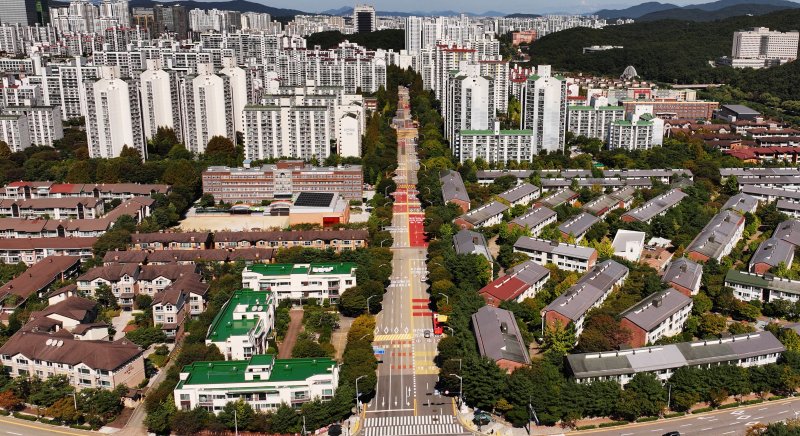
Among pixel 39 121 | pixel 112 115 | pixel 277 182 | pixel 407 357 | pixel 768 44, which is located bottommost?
pixel 407 357

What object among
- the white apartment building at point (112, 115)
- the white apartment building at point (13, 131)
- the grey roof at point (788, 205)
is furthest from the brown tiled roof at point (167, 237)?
the grey roof at point (788, 205)

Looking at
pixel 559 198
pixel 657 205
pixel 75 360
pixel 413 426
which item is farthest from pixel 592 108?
pixel 75 360

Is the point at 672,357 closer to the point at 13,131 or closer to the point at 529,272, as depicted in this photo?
the point at 529,272

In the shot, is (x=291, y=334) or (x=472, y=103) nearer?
(x=291, y=334)

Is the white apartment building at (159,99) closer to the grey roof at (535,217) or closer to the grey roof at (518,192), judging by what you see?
the grey roof at (518,192)

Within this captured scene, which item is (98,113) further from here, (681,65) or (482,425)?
(681,65)

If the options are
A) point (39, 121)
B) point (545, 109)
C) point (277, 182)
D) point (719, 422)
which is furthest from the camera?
point (39, 121)

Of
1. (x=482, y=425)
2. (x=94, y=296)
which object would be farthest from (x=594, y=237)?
(x=94, y=296)

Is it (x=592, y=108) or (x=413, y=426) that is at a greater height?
(x=592, y=108)
